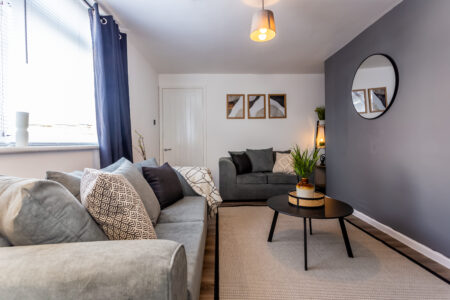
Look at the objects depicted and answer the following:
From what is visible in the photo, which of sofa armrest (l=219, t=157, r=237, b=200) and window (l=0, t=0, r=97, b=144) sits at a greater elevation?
window (l=0, t=0, r=97, b=144)

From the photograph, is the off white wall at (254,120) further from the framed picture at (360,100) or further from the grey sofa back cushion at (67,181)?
the grey sofa back cushion at (67,181)

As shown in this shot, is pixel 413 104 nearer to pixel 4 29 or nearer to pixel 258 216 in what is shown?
pixel 258 216

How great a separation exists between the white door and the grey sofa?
3852 millimetres

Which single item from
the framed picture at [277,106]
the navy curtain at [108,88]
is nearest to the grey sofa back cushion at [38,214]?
the navy curtain at [108,88]

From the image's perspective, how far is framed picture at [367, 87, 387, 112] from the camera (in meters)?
2.38

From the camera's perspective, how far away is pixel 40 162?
1.43 meters

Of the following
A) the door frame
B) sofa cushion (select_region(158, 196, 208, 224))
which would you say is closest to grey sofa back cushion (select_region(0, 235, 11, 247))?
sofa cushion (select_region(158, 196, 208, 224))

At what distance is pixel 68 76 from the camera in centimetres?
181

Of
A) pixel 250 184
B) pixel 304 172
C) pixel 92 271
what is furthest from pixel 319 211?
pixel 250 184

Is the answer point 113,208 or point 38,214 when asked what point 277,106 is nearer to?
point 113,208

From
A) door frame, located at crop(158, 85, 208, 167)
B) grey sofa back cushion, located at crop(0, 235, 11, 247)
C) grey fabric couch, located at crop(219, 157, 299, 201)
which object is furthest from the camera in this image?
door frame, located at crop(158, 85, 208, 167)

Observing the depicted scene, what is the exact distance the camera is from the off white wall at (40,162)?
3.99ft

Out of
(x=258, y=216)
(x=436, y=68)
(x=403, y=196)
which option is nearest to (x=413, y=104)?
(x=436, y=68)

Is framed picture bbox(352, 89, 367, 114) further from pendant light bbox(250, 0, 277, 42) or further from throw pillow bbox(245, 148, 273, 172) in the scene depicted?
throw pillow bbox(245, 148, 273, 172)
